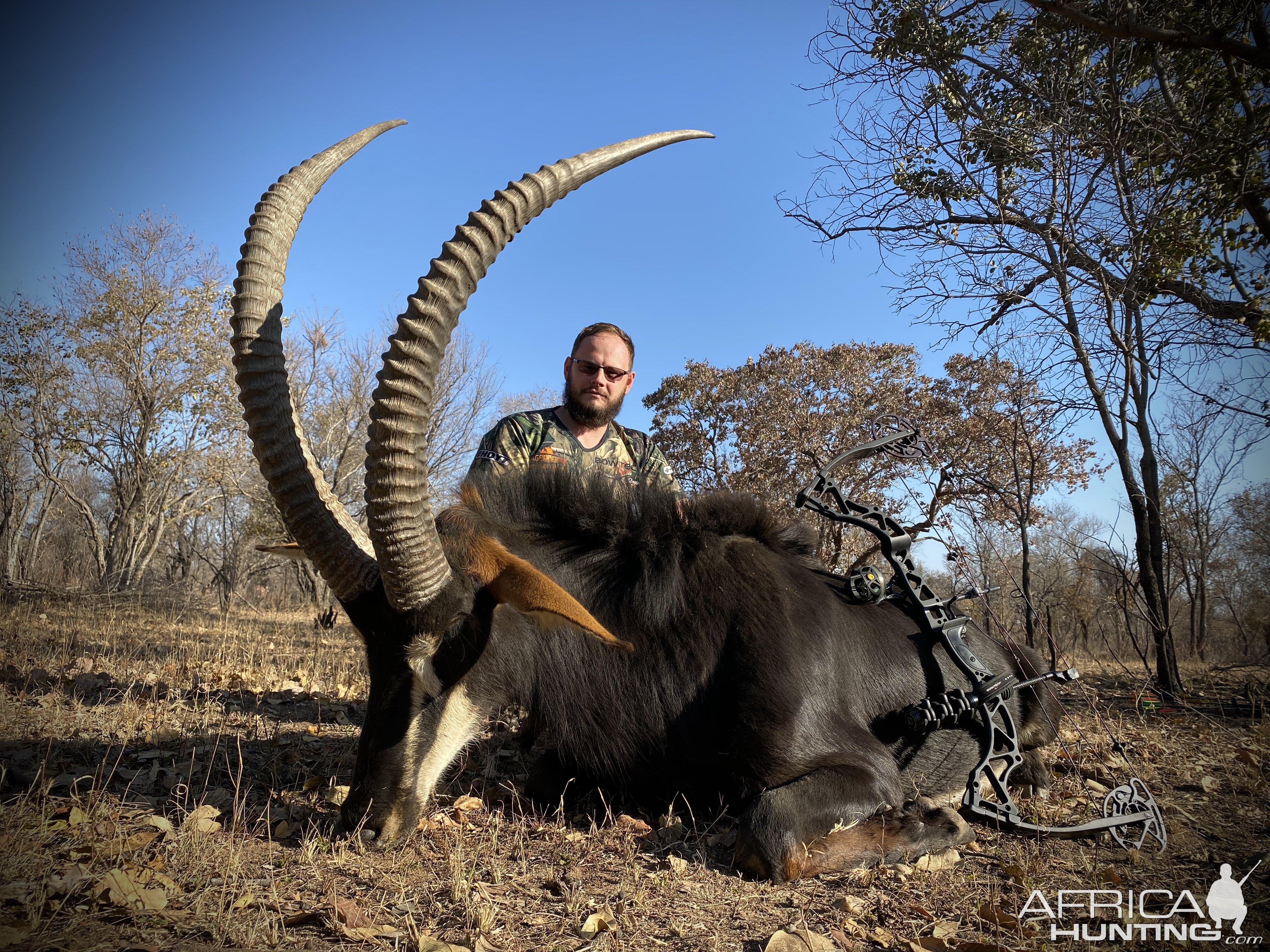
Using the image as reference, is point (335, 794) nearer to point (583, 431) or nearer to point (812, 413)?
point (583, 431)

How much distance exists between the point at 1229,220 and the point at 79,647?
12.0m

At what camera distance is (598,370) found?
598 centimetres

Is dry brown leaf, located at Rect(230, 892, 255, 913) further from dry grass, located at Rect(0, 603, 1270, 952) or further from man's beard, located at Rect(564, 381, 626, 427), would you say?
man's beard, located at Rect(564, 381, 626, 427)

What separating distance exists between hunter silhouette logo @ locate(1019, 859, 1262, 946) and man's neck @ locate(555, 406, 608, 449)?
4432 millimetres

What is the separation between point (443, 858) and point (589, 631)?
47.7 inches

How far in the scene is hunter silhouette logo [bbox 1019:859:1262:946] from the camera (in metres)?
2.47

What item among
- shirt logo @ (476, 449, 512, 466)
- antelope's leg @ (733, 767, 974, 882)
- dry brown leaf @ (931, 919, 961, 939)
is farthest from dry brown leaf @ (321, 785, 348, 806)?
dry brown leaf @ (931, 919, 961, 939)

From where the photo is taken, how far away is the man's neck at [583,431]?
6.20 m

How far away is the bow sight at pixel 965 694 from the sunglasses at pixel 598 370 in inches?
92.8

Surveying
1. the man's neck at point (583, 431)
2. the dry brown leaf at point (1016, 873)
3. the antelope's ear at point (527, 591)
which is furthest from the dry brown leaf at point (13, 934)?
the man's neck at point (583, 431)

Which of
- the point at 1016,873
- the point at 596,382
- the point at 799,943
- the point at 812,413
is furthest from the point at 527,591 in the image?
the point at 812,413

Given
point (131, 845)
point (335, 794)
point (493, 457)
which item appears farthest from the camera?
point (493, 457)

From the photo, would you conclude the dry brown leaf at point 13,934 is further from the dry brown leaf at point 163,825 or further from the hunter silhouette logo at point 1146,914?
the hunter silhouette logo at point 1146,914

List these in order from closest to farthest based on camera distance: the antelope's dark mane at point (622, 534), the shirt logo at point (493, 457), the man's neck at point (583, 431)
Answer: the antelope's dark mane at point (622, 534) < the shirt logo at point (493, 457) < the man's neck at point (583, 431)
